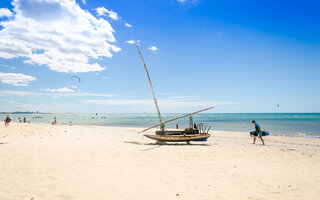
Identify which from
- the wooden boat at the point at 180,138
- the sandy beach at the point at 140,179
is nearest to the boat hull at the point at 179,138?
the wooden boat at the point at 180,138

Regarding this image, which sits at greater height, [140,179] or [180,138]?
[180,138]

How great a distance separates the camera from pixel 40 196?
481cm

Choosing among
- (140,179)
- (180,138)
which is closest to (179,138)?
(180,138)

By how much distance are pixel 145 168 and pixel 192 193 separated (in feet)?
9.20

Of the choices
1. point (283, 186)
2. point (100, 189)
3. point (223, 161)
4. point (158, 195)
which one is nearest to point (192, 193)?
point (158, 195)

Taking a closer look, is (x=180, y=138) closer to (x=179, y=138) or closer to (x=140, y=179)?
(x=179, y=138)

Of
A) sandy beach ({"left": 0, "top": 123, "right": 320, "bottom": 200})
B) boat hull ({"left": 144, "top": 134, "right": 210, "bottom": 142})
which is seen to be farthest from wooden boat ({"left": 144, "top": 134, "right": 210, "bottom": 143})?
sandy beach ({"left": 0, "top": 123, "right": 320, "bottom": 200})

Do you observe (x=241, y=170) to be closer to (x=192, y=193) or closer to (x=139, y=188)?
(x=192, y=193)

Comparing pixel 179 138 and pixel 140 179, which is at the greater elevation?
pixel 179 138

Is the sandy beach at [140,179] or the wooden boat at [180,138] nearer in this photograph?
the sandy beach at [140,179]

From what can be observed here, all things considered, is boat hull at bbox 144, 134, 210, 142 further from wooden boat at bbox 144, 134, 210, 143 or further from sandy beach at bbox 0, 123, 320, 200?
sandy beach at bbox 0, 123, 320, 200

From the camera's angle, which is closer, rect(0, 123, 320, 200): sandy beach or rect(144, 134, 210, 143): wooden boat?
rect(0, 123, 320, 200): sandy beach

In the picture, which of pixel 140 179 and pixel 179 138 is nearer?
pixel 140 179

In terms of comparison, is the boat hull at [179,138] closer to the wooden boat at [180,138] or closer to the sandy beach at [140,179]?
the wooden boat at [180,138]
